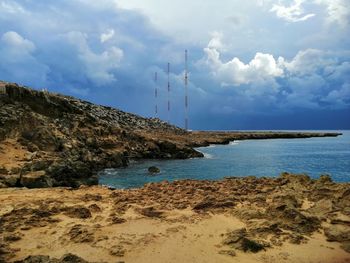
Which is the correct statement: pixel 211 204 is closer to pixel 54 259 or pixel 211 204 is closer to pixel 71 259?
pixel 71 259

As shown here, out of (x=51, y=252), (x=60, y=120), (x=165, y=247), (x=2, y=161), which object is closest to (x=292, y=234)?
(x=165, y=247)

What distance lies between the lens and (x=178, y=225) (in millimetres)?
13703

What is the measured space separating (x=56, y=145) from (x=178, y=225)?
3159 cm

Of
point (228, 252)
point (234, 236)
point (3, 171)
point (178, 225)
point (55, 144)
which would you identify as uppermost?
point (55, 144)

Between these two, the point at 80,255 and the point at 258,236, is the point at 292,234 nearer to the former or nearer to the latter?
the point at 258,236

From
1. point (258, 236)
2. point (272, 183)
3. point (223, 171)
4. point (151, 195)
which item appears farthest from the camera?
point (223, 171)

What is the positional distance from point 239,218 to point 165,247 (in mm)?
3962

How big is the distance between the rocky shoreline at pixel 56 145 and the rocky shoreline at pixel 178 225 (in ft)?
26.4

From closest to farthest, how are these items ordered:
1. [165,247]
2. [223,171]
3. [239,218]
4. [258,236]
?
[165,247], [258,236], [239,218], [223,171]

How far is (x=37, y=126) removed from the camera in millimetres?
43219

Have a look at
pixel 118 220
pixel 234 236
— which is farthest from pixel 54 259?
pixel 234 236

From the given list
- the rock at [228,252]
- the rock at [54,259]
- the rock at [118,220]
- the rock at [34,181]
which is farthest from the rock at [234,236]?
the rock at [34,181]

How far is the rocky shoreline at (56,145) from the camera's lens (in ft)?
89.4

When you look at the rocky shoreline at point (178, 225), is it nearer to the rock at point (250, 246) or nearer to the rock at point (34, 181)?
the rock at point (250, 246)
